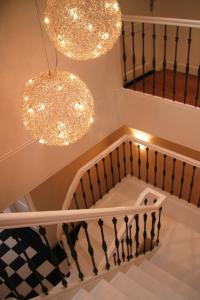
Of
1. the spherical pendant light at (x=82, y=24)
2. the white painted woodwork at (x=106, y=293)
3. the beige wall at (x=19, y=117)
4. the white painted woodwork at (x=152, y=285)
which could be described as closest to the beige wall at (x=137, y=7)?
the beige wall at (x=19, y=117)

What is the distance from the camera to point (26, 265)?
465 centimetres

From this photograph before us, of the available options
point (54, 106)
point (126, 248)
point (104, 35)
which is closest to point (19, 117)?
point (54, 106)

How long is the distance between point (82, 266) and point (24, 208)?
2.30 metres

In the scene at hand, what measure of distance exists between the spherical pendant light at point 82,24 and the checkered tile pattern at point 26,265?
373 centimetres

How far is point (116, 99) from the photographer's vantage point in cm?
405

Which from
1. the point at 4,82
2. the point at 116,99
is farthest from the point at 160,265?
the point at 4,82

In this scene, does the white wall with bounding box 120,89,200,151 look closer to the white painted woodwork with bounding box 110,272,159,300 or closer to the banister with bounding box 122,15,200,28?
the banister with bounding box 122,15,200,28

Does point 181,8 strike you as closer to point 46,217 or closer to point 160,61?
point 160,61

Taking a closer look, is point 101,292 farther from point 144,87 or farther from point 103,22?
point 144,87

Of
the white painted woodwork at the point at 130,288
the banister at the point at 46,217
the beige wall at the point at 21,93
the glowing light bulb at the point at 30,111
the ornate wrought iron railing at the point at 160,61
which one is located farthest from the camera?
the ornate wrought iron railing at the point at 160,61

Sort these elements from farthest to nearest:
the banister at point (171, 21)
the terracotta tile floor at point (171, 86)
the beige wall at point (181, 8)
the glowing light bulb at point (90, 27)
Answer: the beige wall at point (181, 8) < the terracotta tile floor at point (171, 86) < the banister at point (171, 21) < the glowing light bulb at point (90, 27)

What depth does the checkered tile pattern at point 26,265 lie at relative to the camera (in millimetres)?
4344

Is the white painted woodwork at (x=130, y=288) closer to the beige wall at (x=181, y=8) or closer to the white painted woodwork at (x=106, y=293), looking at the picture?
the white painted woodwork at (x=106, y=293)

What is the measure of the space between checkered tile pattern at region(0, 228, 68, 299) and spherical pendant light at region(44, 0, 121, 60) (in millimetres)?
3732
